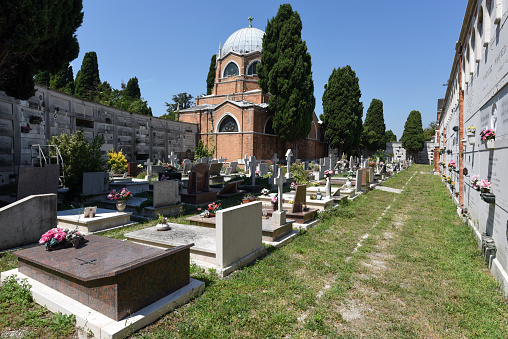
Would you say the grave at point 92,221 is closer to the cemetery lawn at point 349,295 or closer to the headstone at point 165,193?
the cemetery lawn at point 349,295

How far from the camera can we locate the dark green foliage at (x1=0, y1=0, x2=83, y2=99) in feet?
21.5

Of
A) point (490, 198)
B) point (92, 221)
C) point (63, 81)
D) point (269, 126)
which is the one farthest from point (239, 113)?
point (490, 198)

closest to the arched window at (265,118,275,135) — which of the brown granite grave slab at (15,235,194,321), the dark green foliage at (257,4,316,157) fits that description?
the dark green foliage at (257,4,316,157)

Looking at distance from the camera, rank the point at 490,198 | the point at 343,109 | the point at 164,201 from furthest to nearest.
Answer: the point at 343,109
the point at 164,201
the point at 490,198

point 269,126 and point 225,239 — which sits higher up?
point 269,126

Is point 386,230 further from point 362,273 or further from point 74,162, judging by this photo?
point 74,162

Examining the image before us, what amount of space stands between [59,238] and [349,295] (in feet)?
13.7

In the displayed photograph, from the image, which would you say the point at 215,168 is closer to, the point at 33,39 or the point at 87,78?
the point at 33,39

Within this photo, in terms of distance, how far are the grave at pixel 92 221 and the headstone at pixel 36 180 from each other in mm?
1265

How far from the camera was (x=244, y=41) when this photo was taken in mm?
35969

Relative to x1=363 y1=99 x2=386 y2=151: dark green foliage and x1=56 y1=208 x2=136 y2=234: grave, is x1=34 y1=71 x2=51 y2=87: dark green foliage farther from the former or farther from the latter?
x1=363 y1=99 x2=386 y2=151: dark green foliage

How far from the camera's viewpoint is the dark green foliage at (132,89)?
140ft

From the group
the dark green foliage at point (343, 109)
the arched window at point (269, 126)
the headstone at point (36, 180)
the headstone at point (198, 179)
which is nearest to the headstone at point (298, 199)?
the headstone at point (198, 179)

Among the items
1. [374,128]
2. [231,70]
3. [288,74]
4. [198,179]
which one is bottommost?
[198,179]
